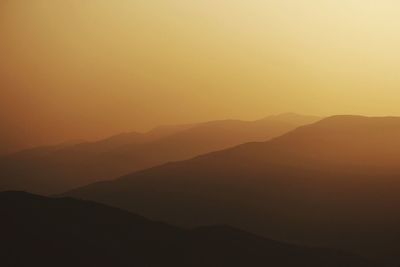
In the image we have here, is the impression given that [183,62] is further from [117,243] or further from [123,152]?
[117,243]

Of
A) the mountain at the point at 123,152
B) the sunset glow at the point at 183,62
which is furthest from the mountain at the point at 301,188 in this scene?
the sunset glow at the point at 183,62

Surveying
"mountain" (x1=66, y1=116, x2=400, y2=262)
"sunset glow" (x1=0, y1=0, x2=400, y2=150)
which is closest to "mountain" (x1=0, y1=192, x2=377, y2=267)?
"mountain" (x1=66, y1=116, x2=400, y2=262)

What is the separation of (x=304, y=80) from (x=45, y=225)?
1717 mm

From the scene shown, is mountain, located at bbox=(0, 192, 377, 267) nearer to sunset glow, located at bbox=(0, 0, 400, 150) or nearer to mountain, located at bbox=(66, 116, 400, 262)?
mountain, located at bbox=(66, 116, 400, 262)

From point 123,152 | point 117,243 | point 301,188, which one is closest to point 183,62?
point 123,152

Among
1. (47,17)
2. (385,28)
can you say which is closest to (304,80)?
(385,28)

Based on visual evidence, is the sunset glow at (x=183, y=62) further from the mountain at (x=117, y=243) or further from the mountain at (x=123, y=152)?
the mountain at (x=117, y=243)

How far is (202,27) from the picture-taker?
11.2 ft

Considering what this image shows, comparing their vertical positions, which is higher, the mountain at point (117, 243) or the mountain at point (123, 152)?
the mountain at point (123, 152)

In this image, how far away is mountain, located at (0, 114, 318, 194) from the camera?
326cm

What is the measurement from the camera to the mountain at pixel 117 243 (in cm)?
300

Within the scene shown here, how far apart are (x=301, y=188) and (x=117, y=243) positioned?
1.07 meters

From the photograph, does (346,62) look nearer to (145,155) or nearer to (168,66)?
(168,66)

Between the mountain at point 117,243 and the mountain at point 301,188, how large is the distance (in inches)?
2.9
